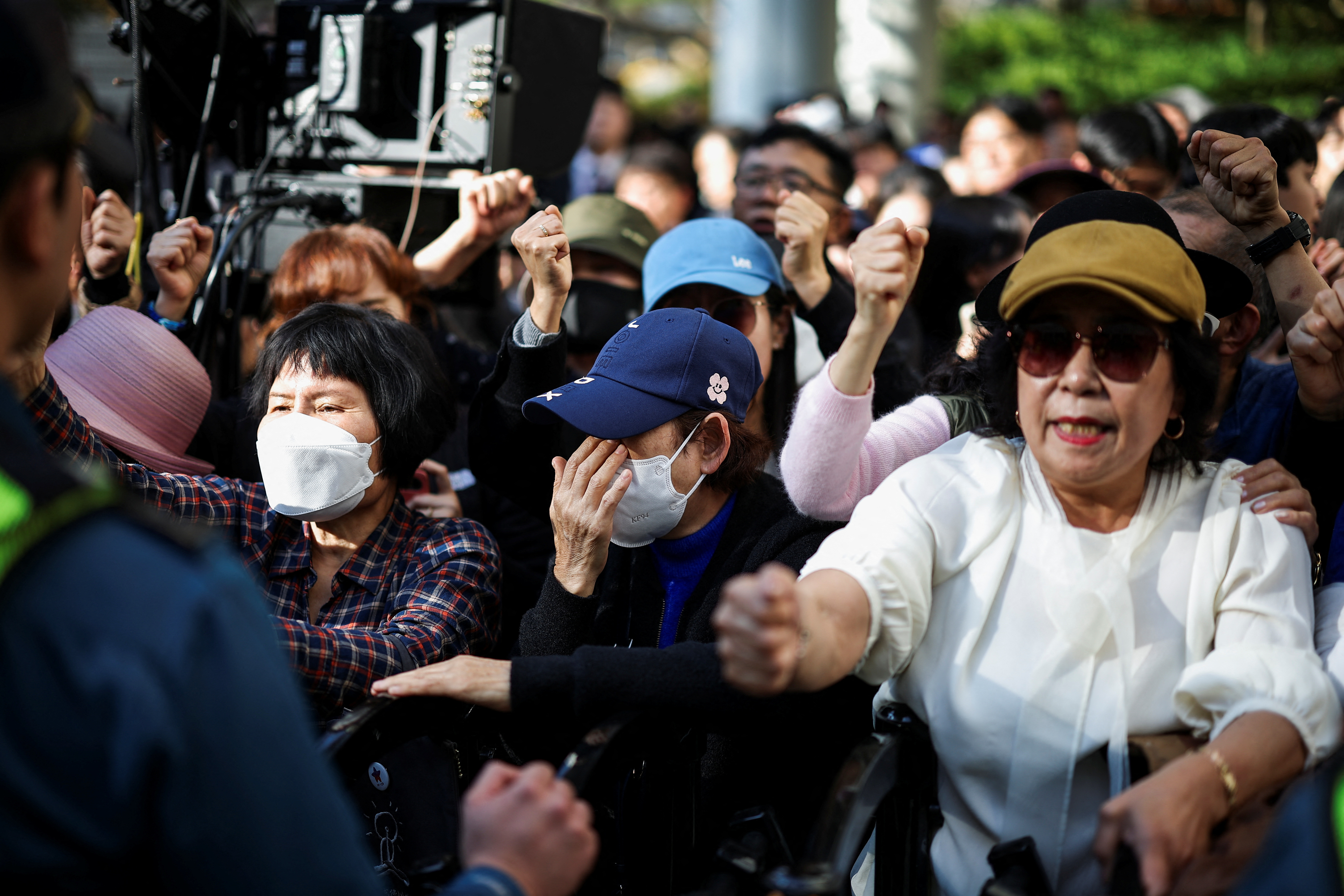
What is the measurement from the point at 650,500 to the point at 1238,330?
1317 millimetres

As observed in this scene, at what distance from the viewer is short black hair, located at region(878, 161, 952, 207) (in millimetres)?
5910

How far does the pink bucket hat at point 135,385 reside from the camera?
292 cm

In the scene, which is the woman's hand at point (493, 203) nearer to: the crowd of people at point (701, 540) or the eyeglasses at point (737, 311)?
the crowd of people at point (701, 540)

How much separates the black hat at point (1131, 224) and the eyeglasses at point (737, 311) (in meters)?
1.05

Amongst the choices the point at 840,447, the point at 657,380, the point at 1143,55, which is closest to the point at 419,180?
the point at 657,380

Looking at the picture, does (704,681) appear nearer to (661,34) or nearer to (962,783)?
(962,783)

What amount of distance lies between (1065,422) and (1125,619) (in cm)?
34

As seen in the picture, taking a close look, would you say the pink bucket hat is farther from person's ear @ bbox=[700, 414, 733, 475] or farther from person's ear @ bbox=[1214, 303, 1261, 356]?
person's ear @ bbox=[1214, 303, 1261, 356]

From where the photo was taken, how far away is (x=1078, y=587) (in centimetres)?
202

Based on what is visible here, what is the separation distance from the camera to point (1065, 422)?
2059mm

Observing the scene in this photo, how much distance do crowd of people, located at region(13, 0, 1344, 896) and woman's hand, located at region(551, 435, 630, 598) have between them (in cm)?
1

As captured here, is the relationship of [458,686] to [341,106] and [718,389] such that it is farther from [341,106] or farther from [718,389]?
[341,106]

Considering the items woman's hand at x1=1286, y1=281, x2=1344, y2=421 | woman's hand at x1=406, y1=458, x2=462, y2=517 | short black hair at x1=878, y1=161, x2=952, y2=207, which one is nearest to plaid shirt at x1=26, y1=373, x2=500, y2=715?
woman's hand at x1=406, y1=458, x2=462, y2=517

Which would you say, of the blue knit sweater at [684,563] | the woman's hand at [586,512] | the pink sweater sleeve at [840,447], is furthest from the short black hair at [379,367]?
the pink sweater sleeve at [840,447]
